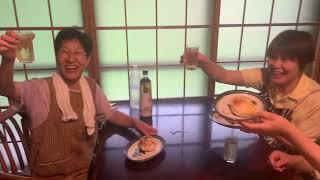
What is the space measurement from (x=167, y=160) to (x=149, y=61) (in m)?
1.36

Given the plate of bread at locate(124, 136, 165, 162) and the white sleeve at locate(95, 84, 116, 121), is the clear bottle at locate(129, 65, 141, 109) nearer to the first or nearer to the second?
the white sleeve at locate(95, 84, 116, 121)

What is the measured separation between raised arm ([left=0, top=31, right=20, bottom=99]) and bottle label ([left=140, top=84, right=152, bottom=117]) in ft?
2.37

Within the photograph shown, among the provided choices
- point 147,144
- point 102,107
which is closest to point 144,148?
point 147,144

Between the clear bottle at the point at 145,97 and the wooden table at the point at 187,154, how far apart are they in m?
0.06

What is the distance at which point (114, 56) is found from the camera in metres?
2.77

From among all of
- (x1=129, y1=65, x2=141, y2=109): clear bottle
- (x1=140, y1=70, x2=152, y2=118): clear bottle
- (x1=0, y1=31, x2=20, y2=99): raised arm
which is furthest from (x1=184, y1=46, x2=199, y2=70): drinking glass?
(x1=0, y1=31, x2=20, y2=99): raised arm

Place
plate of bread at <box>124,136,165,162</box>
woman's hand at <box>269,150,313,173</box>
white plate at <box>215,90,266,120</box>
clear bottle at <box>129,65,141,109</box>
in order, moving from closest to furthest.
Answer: woman's hand at <box>269,150,313,173</box>
plate of bread at <box>124,136,165,162</box>
white plate at <box>215,90,266,120</box>
clear bottle at <box>129,65,141,109</box>

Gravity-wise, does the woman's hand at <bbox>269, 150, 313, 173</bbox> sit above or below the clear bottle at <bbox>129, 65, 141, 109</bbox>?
below

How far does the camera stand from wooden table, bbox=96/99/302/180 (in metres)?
1.48

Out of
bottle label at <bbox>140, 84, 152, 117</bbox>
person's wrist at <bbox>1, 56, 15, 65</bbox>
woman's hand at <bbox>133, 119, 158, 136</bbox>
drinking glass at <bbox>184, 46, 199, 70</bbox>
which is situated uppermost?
person's wrist at <bbox>1, 56, 15, 65</bbox>

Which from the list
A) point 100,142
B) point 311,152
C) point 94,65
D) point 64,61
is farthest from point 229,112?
point 94,65

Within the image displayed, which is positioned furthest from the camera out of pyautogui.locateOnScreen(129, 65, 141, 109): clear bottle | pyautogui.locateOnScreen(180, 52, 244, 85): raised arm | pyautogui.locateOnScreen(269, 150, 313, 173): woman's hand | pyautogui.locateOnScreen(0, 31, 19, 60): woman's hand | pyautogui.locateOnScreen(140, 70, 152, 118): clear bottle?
pyautogui.locateOnScreen(129, 65, 141, 109): clear bottle

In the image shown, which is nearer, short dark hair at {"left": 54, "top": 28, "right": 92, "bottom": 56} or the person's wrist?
the person's wrist

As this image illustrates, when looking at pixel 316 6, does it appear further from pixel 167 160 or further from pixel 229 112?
pixel 167 160
